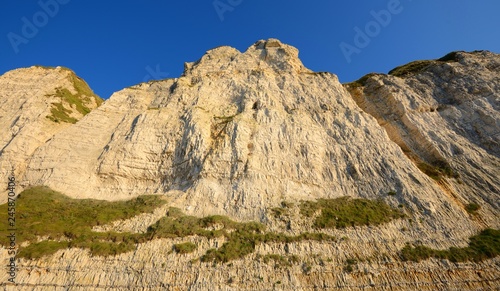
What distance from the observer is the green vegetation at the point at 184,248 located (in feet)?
71.9

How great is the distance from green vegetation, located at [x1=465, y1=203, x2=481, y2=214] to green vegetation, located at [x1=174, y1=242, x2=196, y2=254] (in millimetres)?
25769

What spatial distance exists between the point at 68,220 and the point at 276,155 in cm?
2127

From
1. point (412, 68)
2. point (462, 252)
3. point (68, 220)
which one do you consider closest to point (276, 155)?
point (462, 252)

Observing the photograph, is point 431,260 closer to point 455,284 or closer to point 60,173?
point 455,284

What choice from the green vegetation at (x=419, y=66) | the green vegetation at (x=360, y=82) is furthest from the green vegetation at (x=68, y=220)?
the green vegetation at (x=419, y=66)

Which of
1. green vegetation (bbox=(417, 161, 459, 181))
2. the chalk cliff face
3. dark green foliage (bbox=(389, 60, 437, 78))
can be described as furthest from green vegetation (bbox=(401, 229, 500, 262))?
dark green foliage (bbox=(389, 60, 437, 78))

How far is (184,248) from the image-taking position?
72.2ft

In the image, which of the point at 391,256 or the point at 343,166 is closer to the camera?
the point at 391,256

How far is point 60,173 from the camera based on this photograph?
30.2 m

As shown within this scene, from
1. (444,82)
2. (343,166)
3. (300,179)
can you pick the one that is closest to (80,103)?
(300,179)

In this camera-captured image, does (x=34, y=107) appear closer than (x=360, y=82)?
Yes

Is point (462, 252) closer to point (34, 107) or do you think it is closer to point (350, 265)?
point (350, 265)

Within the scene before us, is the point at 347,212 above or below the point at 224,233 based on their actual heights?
above

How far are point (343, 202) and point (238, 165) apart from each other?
11.4m
